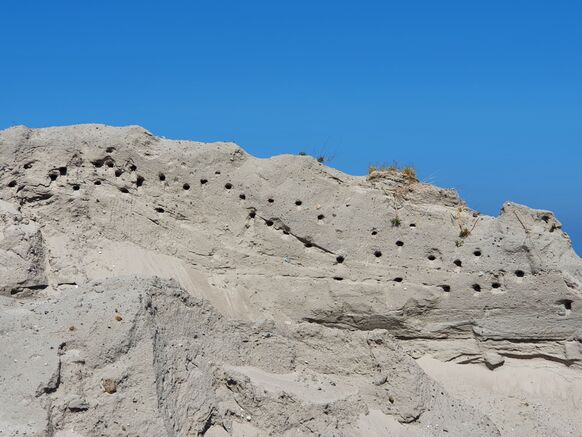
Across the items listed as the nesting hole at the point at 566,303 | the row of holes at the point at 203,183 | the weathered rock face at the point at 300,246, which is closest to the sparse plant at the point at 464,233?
the weathered rock face at the point at 300,246

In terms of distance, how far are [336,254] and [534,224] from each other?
306 cm

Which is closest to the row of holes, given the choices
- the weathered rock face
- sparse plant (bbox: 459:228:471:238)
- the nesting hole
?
the weathered rock face

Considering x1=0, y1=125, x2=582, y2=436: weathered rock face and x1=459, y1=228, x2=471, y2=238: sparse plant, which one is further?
x1=459, y1=228, x2=471, y2=238: sparse plant

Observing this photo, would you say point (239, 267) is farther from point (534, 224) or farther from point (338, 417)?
point (534, 224)

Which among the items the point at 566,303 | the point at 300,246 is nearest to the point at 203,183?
the point at 300,246

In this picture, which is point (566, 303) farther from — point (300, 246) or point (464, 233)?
point (300, 246)

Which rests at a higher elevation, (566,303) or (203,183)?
(203,183)

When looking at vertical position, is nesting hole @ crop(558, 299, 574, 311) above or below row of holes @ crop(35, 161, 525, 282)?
below

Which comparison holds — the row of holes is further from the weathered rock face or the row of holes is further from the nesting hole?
the nesting hole

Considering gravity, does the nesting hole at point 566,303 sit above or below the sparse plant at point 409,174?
below

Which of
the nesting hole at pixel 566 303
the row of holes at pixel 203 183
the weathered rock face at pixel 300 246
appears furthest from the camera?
the row of holes at pixel 203 183

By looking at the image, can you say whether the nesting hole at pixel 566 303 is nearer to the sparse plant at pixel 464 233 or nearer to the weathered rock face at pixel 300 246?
the weathered rock face at pixel 300 246

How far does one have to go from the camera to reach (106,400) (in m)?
9.50

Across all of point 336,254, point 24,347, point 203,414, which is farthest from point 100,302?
point 336,254
